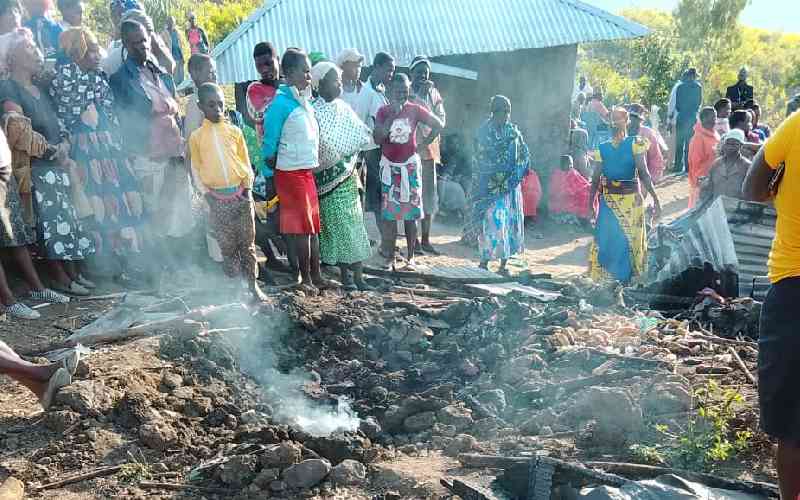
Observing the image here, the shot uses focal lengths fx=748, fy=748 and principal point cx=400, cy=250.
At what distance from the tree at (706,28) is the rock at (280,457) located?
27.4 m

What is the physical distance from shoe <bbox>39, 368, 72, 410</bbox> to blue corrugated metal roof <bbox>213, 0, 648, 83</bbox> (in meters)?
8.34

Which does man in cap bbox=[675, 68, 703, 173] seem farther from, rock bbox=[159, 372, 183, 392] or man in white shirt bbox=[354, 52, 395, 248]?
rock bbox=[159, 372, 183, 392]

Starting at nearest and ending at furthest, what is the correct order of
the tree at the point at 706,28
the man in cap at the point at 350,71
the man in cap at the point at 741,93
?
the man in cap at the point at 350,71 < the man in cap at the point at 741,93 < the tree at the point at 706,28

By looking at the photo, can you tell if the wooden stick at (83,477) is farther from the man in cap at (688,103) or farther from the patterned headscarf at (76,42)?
the man in cap at (688,103)

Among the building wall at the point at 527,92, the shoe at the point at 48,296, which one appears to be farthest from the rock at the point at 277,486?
the building wall at the point at 527,92

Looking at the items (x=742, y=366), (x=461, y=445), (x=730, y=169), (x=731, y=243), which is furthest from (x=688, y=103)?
(x=461, y=445)

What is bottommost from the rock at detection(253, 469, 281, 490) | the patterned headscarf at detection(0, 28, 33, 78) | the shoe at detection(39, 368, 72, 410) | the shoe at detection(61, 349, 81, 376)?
the rock at detection(253, 469, 281, 490)

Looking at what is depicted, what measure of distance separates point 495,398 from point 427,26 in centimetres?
926

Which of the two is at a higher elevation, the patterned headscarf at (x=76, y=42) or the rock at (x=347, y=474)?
the patterned headscarf at (x=76, y=42)

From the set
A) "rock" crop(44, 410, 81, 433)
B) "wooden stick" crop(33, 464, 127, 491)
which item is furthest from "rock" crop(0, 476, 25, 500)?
"rock" crop(44, 410, 81, 433)

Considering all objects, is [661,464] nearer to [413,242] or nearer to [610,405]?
[610,405]

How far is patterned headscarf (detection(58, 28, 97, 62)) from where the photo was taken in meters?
5.97

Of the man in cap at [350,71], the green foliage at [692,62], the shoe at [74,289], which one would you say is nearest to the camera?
the shoe at [74,289]

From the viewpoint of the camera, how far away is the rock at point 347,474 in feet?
12.1
